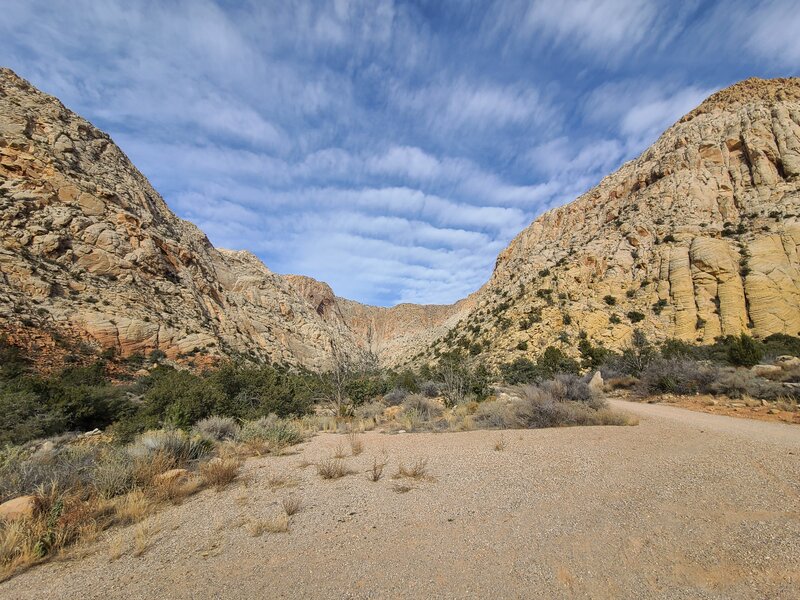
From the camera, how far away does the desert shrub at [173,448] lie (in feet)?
20.8

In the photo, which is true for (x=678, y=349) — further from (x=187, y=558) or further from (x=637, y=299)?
(x=187, y=558)

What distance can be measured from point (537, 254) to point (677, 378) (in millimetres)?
34436

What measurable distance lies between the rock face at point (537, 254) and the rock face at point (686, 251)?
135mm

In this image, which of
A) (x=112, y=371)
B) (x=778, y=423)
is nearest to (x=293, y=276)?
(x=112, y=371)

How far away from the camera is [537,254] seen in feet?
154

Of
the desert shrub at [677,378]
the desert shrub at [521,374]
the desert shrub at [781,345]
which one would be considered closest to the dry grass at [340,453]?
the desert shrub at [677,378]

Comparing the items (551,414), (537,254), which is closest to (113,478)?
(551,414)

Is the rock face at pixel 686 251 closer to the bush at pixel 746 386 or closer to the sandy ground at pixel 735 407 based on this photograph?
the bush at pixel 746 386

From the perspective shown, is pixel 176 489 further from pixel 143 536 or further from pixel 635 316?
pixel 635 316

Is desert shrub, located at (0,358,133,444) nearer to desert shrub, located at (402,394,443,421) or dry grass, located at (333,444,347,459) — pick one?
dry grass, located at (333,444,347,459)

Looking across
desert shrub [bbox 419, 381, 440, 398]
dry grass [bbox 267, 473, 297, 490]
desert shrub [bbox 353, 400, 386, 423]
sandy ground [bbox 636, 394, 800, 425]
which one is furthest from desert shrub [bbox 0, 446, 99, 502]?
desert shrub [bbox 419, 381, 440, 398]

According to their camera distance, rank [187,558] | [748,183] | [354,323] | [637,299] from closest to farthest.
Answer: [187,558], [637,299], [748,183], [354,323]

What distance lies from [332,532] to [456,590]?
166 cm

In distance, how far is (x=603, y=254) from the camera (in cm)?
3619
